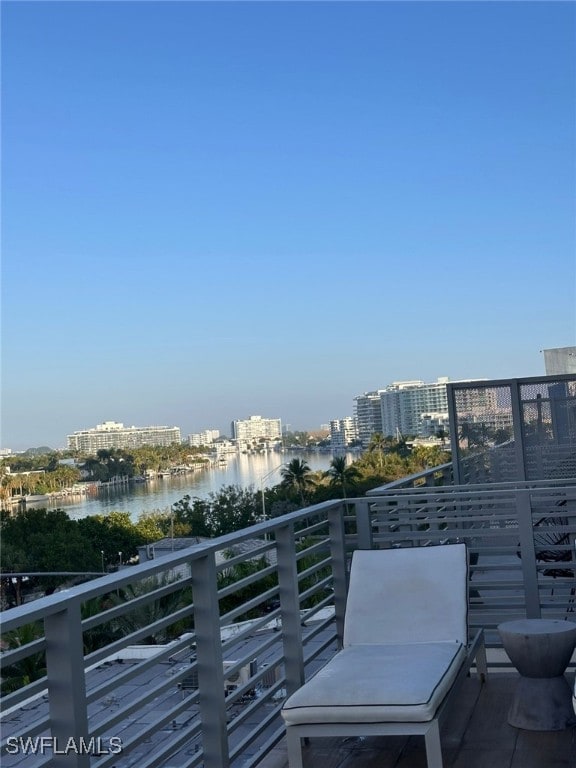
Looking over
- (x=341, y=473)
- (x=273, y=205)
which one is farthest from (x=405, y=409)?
(x=273, y=205)

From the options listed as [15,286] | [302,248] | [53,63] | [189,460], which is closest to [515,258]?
[302,248]

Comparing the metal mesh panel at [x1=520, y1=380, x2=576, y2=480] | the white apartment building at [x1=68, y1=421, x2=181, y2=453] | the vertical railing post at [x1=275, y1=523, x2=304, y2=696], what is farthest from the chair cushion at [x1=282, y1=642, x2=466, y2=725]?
the white apartment building at [x1=68, y1=421, x2=181, y2=453]

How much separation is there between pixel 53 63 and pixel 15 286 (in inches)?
1203

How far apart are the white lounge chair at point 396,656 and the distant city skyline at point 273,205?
17306mm

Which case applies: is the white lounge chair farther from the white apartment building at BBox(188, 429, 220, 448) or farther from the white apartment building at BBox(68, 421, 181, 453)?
the white apartment building at BBox(188, 429, 220, 448)

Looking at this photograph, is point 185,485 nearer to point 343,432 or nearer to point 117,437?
point 117,437

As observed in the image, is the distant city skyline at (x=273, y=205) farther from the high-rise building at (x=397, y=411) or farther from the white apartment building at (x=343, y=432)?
the high-rise building at (x=397, y=411)

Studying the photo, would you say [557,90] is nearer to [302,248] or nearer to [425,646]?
[425,646]

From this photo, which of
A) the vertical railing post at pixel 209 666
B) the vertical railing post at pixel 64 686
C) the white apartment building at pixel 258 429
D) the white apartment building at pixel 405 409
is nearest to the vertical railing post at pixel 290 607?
the vertical railing post at pixel 209 666

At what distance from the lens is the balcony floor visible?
11.1 ft

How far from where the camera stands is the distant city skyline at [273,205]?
105ft

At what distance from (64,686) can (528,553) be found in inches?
120

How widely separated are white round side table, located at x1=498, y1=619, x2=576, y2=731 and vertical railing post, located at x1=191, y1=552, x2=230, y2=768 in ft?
4.39

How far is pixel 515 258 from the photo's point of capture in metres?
52.7
